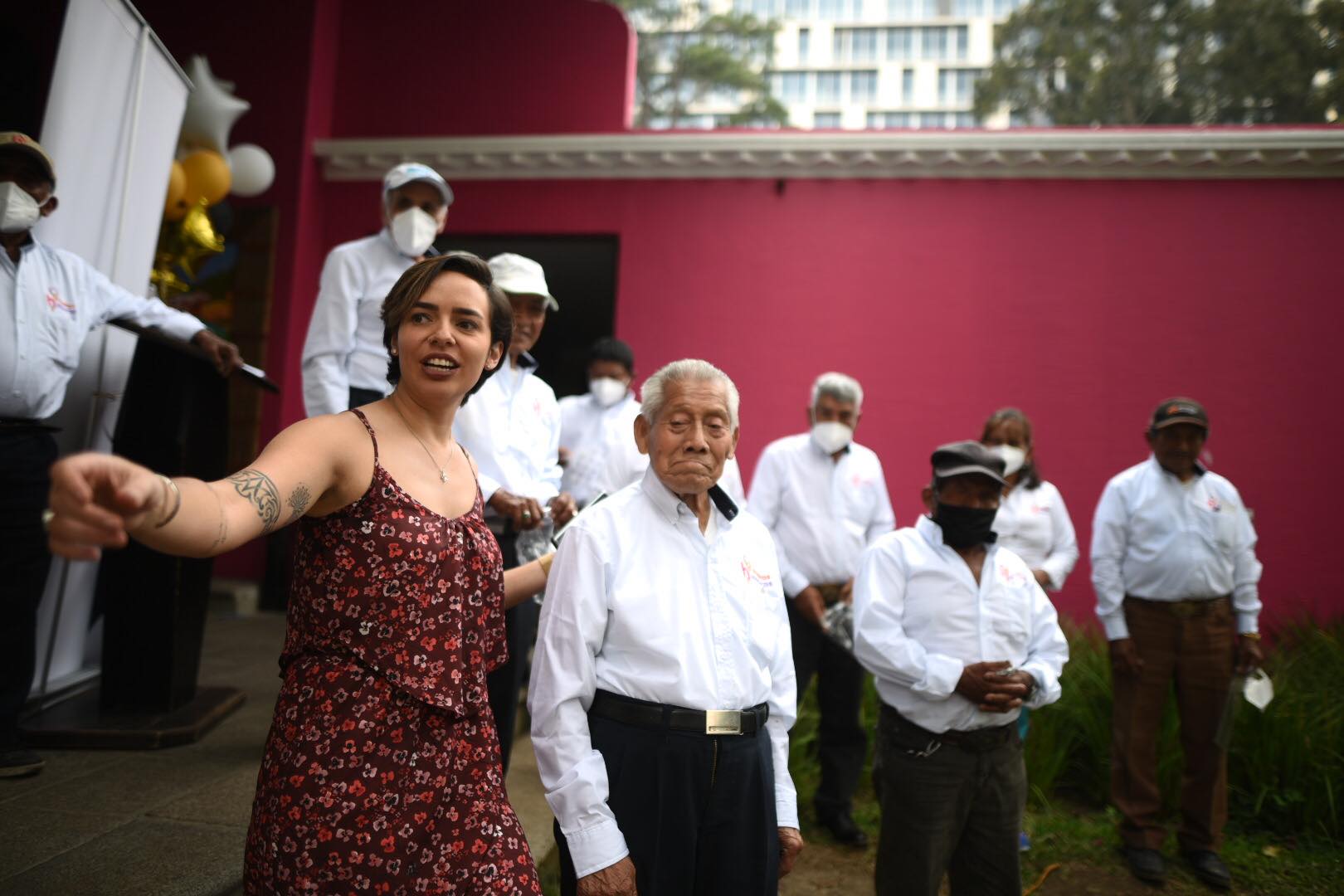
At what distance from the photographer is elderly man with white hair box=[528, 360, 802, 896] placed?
203 cm

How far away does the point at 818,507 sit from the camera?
4688 millimetres

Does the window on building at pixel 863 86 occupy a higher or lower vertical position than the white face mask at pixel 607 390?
higher

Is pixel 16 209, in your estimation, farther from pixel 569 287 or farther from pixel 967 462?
pixel 569 287

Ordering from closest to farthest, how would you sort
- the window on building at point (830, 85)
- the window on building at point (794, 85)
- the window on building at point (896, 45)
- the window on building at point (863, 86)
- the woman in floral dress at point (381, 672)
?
1. the woman in floral dress at point (381, 672)
2. the window on building at point (896, 45)
3. the window on building at point (863, 86)
4. the window on building at point (830, 85)
5. the window on building at point (794, 85)

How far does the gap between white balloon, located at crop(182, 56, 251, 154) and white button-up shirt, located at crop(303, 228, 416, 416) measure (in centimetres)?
313

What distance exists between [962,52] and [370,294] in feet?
228

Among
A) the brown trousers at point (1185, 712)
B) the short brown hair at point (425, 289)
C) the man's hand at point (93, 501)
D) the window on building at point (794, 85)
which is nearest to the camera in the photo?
the man's hand at point (93, 501)

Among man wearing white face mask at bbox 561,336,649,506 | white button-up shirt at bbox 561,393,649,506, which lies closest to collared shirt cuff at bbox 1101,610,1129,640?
white button-up shirt at bbox 561,393,649,506

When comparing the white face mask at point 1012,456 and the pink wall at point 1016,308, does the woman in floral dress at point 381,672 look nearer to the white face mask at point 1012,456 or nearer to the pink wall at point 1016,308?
the white face mask at point 1012,456

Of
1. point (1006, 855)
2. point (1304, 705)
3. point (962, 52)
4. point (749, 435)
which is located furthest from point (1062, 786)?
point (962, 52)

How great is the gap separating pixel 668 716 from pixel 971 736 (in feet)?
4.20

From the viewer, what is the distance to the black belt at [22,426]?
3.08 m

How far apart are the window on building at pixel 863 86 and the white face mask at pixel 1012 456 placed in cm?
6694

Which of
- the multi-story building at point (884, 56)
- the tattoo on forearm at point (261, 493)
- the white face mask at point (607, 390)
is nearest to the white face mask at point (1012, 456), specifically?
the white face mask at point (607, 390)
